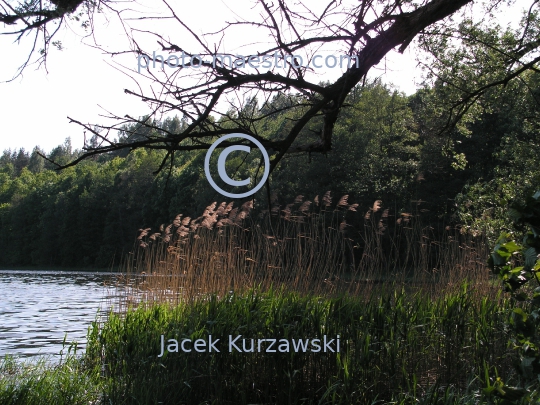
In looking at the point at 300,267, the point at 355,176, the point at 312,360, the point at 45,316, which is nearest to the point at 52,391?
the point at 312,360

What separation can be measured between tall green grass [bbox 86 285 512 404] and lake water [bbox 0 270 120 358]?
2169 millimetres

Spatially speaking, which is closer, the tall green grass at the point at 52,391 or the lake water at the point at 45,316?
the tall green grass at the point at 52,391

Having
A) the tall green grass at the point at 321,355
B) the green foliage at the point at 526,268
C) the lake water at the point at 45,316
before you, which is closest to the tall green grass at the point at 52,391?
the tall green grass at the point at 321,355

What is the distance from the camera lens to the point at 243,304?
4668 millimetres

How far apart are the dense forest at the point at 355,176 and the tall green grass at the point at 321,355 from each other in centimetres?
119

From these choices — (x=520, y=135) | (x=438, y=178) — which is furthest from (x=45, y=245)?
(x=520, y=135)

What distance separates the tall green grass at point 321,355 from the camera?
384cm

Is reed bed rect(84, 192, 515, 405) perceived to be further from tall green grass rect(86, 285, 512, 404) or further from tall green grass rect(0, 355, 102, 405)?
tall green grass rect(0, 355, 102, 405)

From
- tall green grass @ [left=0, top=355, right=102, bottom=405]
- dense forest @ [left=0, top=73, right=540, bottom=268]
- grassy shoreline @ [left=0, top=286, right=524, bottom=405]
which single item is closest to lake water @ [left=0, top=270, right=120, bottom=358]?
dense forest @ [left=0, top=73, right=540, bottom=268]

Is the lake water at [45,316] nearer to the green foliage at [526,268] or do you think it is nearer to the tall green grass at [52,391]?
the tall green grass at [52,391]

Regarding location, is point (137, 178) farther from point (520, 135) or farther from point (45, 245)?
point (520, 135)

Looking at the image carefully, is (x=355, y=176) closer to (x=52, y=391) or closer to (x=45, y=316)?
(x=45, y=316)

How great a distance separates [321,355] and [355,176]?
21.6 metres

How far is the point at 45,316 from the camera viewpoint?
1162 cm
